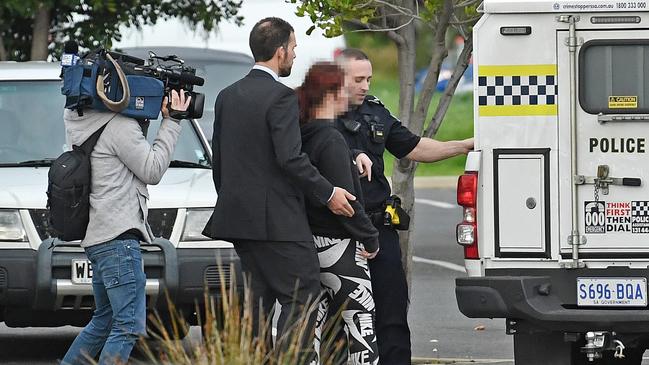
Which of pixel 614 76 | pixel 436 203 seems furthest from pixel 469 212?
pixel 436 203

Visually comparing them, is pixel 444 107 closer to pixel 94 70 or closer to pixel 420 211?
pixel 94 70

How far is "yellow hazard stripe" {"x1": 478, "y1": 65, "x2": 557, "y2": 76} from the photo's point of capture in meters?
7.39

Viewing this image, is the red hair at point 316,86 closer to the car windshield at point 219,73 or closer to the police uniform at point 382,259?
the police uniform at point 382,259

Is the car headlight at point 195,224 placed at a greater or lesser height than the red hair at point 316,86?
lesser

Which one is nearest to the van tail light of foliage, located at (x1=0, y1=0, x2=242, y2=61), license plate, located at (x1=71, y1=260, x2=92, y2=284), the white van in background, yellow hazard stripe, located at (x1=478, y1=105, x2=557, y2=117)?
yellow hazard stripe, located at (x1=478, y1=105, x2=557, y2=117)

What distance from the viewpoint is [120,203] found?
7.05 meters

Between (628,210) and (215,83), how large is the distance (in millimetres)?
8427

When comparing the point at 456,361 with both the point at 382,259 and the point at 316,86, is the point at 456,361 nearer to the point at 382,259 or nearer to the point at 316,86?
the point at 382,259

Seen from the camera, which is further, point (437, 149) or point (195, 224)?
point (195, 224)

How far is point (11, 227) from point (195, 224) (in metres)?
1.05

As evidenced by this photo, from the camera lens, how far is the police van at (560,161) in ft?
24.1

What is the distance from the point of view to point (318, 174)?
680cm

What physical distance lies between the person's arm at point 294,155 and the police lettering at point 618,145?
135 centimetres

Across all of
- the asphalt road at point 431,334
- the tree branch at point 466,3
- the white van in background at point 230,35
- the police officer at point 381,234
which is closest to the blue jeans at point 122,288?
the police officer at point 381,234
